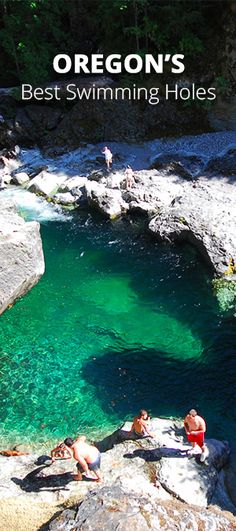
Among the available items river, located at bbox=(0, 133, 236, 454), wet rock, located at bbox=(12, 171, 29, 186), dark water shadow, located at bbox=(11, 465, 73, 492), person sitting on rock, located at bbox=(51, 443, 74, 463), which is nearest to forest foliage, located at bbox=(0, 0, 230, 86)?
wet rock, located at bbox=(12, 171, 29, 186)

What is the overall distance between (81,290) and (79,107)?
16580mm

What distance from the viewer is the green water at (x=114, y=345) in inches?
520

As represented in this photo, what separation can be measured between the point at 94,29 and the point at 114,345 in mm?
25885

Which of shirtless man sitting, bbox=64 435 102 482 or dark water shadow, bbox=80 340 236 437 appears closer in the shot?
shirtless man sitting, bbox=64 435 102 482

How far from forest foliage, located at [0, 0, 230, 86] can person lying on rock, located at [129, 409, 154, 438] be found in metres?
23.5

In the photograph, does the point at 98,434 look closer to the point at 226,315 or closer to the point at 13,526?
the point at 13,526

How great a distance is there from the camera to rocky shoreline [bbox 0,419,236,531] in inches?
319

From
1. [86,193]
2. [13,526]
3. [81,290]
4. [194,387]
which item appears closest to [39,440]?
[13,526]

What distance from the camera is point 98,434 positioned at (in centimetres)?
1264

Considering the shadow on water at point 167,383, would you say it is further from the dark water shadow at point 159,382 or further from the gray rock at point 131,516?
the gray rock at point 131,516

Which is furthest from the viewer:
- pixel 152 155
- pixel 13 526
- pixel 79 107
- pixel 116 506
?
pixel 79 107

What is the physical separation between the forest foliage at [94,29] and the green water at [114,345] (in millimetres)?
14749

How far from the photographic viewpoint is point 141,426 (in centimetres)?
1151

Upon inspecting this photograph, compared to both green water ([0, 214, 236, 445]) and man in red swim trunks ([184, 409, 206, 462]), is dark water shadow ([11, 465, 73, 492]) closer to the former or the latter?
green water ([0, 214, 236, 445])
